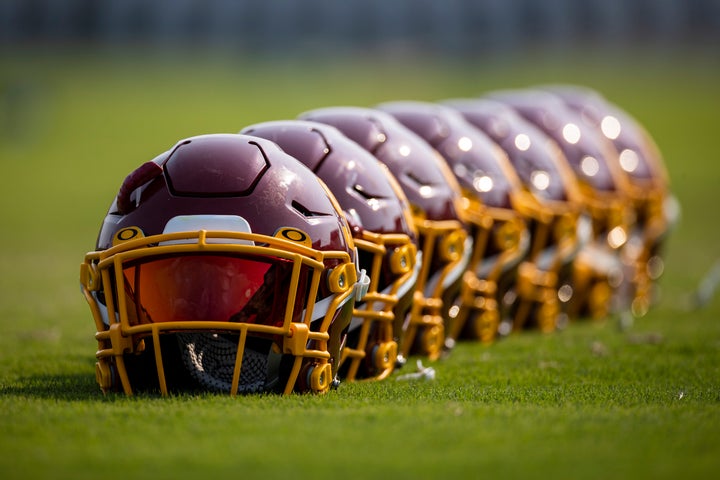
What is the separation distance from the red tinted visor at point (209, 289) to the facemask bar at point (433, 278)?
5.49 feet

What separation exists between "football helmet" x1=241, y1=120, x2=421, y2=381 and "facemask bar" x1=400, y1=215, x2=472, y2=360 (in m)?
0.42

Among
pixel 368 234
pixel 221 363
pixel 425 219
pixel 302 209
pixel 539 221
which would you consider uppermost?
pixel 302 209

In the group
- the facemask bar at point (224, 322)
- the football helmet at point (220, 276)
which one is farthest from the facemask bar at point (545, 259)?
the facemask bar at point (224, 322)

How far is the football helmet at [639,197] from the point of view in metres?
10.1

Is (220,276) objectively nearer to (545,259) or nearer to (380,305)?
(380,305)

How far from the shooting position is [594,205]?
931 centimetres

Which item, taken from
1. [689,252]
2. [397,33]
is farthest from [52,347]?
[397,33]

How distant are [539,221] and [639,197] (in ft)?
7.09

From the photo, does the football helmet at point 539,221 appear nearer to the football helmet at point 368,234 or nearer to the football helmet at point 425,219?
the football helmet at point 425,219

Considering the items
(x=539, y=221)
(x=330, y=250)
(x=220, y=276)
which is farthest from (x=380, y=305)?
(x=539, y=221)

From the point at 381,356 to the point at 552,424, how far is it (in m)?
1.43

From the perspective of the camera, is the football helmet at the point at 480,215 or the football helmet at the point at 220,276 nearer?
the football helmet at the point at 220,276

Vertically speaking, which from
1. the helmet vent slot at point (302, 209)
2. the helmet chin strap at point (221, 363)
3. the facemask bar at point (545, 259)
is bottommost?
the facemask bar at point (545, 259)

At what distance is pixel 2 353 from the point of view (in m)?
7.11
